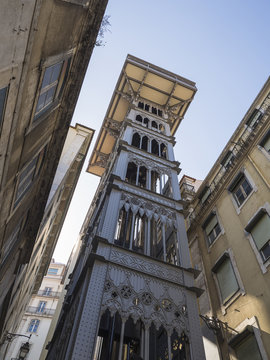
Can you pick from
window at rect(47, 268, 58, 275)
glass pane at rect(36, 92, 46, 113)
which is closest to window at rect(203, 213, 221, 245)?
glass pane at rect(36, 92, 46, 113)

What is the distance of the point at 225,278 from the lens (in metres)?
12.8

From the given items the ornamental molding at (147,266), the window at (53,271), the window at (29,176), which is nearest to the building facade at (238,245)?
the ornamental molding at (147,266)

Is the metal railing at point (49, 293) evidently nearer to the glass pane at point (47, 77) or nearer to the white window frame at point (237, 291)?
the white window frame at point (237, 291)

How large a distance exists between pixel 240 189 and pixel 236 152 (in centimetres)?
289

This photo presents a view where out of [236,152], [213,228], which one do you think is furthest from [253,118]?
[213,228]

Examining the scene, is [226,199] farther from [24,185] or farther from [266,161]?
[24,185]

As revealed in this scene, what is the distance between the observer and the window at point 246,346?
30.5ft

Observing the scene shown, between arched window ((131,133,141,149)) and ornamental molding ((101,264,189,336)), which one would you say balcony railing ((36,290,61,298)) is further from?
ornamental molding ((101,264,189,336))

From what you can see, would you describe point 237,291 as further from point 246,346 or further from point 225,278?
point 246,346

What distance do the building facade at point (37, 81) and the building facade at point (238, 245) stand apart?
792 centimetres

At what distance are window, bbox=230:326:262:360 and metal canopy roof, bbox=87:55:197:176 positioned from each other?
19868mm

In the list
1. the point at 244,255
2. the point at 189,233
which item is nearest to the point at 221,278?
the point at 244,255

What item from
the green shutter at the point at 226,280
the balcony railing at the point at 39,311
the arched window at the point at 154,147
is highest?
the arched window at the point at 154,147

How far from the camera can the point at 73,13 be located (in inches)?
287
